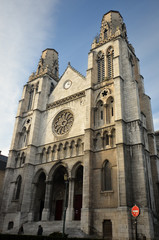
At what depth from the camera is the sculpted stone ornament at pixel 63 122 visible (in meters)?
27.0

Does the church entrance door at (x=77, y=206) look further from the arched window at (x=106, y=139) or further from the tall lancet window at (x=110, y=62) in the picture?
the tall lancet window at (x=110, y=62)

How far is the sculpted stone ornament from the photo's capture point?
88.5ft

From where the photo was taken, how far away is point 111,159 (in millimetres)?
20422

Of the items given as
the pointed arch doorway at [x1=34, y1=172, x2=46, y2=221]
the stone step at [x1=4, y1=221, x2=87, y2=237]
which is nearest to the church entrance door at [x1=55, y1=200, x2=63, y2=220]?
the pointed arch doorway at [x1=34, y1=172, x2=46, y2=221]

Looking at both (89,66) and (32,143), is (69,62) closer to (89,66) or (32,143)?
(89,66)

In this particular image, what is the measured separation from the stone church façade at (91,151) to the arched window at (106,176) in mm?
94

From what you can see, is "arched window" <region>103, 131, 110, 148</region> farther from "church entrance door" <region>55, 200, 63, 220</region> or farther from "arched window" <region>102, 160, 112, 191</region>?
"church entrance door" <region>55, 200, 63, 220</region>

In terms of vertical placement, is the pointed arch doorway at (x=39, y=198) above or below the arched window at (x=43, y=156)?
below

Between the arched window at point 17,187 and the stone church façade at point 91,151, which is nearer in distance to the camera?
the stone church façade at point 91,151

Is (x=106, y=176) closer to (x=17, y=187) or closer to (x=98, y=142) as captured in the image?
(x=98, y=142)

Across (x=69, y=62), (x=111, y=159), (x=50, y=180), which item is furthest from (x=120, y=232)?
(x=69, y=62)

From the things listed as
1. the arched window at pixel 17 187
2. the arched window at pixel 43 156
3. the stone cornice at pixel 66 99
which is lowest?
the arched window at pixel 17 187

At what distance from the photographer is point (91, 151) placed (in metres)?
21.8

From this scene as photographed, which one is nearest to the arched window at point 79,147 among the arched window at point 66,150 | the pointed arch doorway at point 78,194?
the arched window at point 66,150
